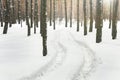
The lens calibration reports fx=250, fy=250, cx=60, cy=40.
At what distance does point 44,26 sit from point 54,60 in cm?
241

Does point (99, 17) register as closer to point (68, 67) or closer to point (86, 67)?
point (86, 67)

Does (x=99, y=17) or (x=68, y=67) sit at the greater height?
(x=99, y=17)

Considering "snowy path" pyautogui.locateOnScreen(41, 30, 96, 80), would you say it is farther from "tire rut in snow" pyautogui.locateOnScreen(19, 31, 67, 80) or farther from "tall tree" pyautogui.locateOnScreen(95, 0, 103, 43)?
"tall tree" pyautogui.locateOnScreen(95, 0, 103, 43)

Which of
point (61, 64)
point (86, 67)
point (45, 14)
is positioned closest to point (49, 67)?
point (61, 64)

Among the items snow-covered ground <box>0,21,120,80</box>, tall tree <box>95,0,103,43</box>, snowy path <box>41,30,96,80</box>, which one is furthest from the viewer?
tall tree <box>95,0,103,43</box>

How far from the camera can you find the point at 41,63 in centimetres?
1473

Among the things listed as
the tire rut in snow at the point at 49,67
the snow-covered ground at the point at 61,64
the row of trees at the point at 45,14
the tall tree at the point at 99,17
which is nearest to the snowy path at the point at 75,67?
the snow-covered ground at the point at 61,64

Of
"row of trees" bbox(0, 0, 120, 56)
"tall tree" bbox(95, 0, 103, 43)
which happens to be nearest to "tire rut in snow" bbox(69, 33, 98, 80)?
"row of trees" bbox(0, 0, 120, 56)

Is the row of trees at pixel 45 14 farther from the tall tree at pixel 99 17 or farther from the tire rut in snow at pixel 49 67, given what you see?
the tire rut in snow at pixel 49 67

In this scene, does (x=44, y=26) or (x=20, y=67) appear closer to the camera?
(x=20, y=67)

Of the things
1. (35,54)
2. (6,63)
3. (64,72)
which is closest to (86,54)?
(35,54)

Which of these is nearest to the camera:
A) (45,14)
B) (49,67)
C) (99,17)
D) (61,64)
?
(49,67)

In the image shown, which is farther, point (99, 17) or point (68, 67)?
point (99, 17)

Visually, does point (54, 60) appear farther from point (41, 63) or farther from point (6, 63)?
point (6, 63)
